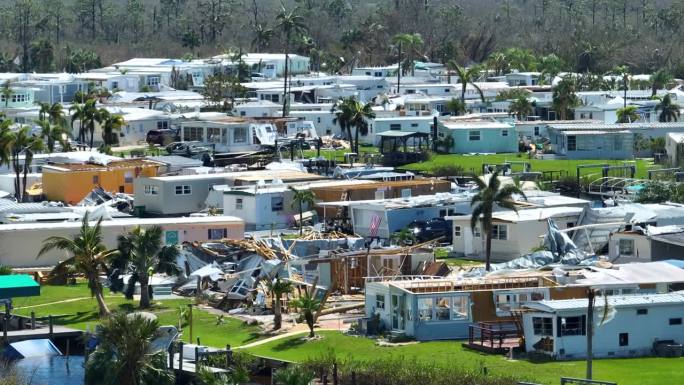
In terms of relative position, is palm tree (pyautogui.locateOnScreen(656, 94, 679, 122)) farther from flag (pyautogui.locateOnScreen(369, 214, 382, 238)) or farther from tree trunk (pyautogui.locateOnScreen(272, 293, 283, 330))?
tree trunk (pyautogui.locateOnScreen(272, 293, 283, 330))

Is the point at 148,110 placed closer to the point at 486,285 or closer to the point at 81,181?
the point at 81,181

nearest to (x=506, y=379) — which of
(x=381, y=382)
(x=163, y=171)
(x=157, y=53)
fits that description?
(x=381, y=382)

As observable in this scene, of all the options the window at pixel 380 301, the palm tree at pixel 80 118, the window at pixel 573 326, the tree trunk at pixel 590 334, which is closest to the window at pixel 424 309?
the window at pixel 380 301

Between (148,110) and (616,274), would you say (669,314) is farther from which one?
(148,110)

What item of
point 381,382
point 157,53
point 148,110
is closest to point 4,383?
point 381,382

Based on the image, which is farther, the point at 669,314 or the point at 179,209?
the point at 179,209

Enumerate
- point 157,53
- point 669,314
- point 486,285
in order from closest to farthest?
point 669,314 → point 486,285 → point 157,53

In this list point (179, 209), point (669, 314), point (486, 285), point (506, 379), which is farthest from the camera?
point (179, 209)
